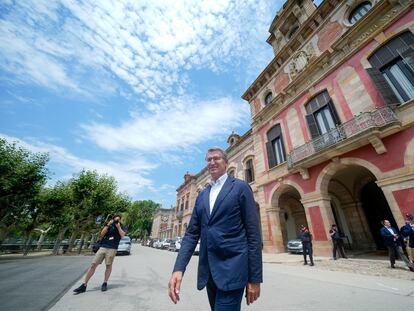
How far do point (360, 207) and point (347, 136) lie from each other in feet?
19.6

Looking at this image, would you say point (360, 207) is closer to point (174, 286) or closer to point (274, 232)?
point (274, 232)

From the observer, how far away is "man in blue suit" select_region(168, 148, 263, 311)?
1.55m

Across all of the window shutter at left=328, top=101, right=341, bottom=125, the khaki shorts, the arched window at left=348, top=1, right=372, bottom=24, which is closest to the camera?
the khaki shorts

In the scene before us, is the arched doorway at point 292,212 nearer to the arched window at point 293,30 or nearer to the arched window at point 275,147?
the arched window at point 275,147

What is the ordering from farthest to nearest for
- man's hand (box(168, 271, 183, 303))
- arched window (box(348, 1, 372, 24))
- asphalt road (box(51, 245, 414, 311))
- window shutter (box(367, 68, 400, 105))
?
1. arched window (box(348, 1, 372, 24))
2. window shutter (box(367, 68, 400, 105))
3. asphalt road (box(51, 245, 414, 311))
4. man's hand (box(168, 271, 183, 303))

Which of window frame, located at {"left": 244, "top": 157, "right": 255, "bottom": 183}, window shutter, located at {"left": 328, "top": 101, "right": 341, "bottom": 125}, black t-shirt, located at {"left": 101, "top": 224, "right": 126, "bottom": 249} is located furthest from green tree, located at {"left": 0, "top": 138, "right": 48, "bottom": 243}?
window shutter, located at {"left": 328, "top": 101, "right": 341, "bottom": 125}

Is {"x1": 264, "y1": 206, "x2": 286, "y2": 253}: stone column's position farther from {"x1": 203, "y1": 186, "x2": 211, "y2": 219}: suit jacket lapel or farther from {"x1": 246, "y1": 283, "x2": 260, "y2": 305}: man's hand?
{"x1": 246, "y1": 283, "x2": 260, "y2": 305}: man's hand

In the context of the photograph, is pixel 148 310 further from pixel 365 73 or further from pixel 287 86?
pixel 287 86

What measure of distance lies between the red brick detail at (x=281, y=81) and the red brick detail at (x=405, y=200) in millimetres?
Answer: 9415

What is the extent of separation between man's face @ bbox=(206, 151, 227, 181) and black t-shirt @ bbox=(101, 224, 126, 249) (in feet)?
13.0

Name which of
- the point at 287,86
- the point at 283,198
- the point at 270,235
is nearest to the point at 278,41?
the point at 287,86

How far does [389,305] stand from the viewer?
3.13 meters

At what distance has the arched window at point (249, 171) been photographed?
17.5 m

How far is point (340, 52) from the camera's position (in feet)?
34.9
